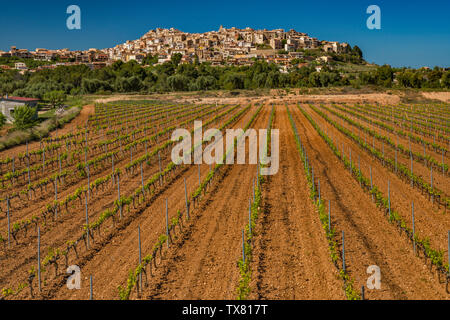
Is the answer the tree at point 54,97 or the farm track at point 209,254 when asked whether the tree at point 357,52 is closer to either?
the tree at point 54,97

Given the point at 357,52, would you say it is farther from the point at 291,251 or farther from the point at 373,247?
Result: the point at 291,251

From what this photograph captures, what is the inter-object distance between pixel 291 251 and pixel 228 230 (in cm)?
215

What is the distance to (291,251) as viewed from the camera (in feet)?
33.2

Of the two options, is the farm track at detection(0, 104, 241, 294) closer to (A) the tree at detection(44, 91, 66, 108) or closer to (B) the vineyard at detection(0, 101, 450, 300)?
(B) the vineyard at detection(0, 101, 450, 300)

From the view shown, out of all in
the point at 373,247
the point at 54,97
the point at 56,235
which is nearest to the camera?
the point at 373,247

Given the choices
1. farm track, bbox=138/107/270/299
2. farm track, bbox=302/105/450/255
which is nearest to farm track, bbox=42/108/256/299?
farm track, bbox=138/107/270/299

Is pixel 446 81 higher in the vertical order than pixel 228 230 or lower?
higher

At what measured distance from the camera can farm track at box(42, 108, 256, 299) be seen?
8.51 meters

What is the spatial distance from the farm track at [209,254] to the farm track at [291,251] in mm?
552

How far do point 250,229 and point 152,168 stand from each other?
9676mm

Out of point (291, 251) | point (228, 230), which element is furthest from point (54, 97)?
point (291, 251)

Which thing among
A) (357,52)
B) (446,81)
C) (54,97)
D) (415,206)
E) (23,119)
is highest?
(357,52)

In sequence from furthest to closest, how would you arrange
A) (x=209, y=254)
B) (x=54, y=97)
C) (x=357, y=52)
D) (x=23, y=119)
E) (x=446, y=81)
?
1. (x=357, y=52)
2. (x=446, y=81)
3. (x=54, y=97)
4. (x=23, y=119)
5. (x=209, y=254)
